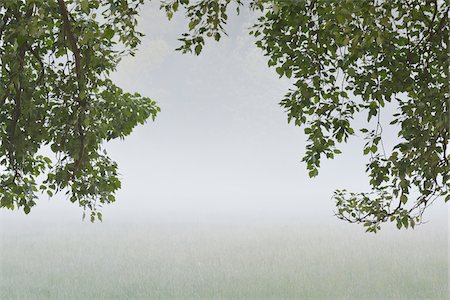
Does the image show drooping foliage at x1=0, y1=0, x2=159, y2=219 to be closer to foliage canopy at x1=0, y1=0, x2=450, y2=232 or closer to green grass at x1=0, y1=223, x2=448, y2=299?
foliage canopy at x1=0, y1=0, x2=450, y2=232

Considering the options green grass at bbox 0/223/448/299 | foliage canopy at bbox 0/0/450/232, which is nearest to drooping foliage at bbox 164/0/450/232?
foliage canopy at bbox 0/0/450/232

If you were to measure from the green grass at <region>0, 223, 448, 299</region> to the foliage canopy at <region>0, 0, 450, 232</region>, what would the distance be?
556cm

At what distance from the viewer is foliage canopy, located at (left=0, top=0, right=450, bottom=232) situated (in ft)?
13.7

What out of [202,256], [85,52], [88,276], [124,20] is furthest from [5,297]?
[124,20]

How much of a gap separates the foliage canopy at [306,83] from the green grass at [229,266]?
556 centimetres

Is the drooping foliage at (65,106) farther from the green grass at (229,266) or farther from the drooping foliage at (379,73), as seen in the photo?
the green grass at (229,266)

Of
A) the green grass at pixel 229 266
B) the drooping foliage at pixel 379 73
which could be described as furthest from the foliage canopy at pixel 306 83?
the green grass at pixel 229 266

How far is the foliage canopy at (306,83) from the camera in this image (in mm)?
4162

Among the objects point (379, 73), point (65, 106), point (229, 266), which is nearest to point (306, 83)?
point (379, 73)

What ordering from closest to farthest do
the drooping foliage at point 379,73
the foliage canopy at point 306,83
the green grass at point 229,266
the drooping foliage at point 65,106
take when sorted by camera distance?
the drooping foliage at point 379,73, the foliage canopy at point 306,83, the drooping foliage at point 65,106, the green grass at point 229,266

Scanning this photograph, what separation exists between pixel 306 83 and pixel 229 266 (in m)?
8.06

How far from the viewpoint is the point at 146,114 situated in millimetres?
6094

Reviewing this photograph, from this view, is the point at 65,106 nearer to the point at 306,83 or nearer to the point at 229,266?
the point at 306,83

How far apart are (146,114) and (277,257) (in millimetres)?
7676
